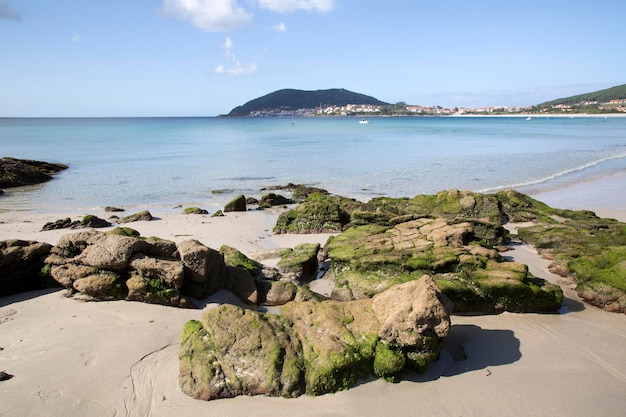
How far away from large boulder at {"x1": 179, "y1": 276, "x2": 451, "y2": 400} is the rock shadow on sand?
390 mm

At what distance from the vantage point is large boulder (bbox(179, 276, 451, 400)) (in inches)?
242

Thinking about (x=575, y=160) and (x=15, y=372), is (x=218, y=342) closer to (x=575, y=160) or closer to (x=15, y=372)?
(x=15, y=372)

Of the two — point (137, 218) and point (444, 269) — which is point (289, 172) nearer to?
point (137, 218)

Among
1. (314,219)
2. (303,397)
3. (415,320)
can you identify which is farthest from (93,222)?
(415,320)

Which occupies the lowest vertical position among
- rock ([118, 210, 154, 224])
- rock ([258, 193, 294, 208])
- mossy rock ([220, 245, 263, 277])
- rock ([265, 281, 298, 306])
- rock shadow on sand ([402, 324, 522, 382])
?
rock ([258, 193, 294, 208])

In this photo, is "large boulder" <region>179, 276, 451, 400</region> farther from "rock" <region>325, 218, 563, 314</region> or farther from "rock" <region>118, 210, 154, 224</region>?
"rock" <region>118, 210, 154, 224</region>

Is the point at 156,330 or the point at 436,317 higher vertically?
the point at 436,317

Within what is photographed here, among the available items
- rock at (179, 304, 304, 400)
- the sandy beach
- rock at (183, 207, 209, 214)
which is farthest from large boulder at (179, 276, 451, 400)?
rock at (183, 207, 209, 214)

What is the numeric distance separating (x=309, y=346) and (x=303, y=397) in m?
0.74

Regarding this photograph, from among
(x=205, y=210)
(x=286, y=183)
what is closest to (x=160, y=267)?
(x=205, y=210)

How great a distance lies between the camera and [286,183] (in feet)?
96.5

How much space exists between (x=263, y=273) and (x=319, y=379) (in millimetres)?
4703

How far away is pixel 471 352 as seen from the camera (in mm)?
7535

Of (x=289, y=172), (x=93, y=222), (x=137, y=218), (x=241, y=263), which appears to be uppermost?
(x=241, y=263)
